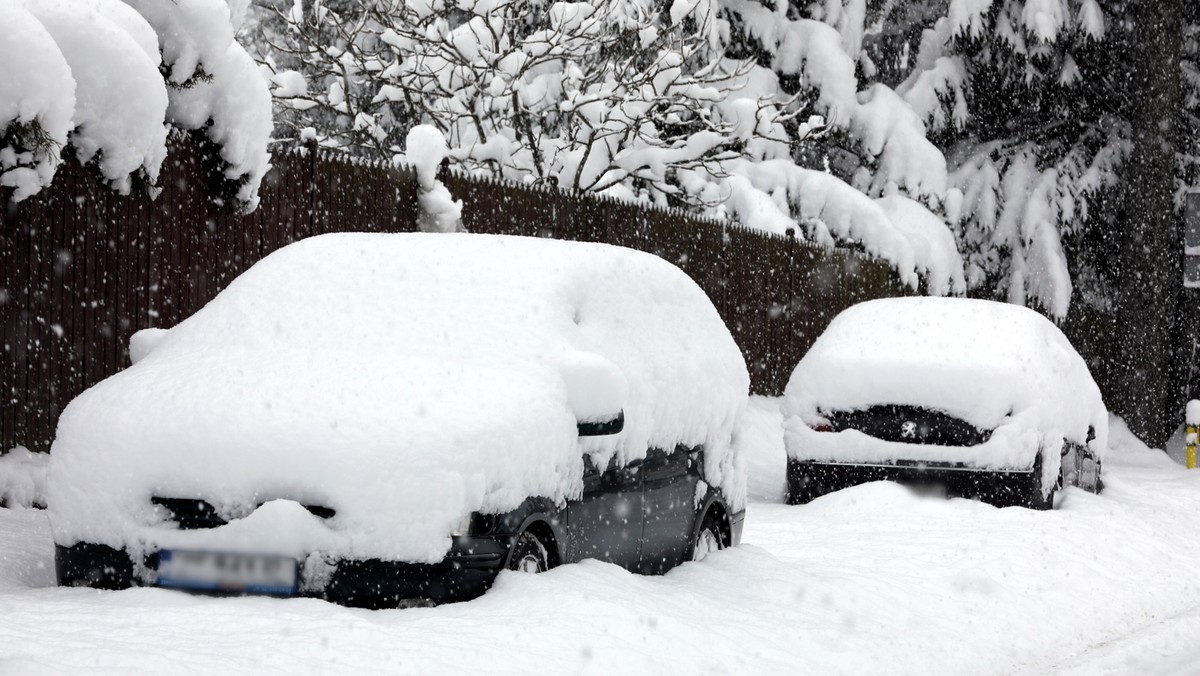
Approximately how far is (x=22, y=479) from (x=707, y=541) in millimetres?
3555

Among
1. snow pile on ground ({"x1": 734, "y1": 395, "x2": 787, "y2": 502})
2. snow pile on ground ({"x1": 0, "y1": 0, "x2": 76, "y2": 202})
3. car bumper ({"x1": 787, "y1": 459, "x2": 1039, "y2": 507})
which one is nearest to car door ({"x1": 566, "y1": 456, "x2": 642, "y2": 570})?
snow pile on ground ({"x1": 0, "y1": 0, "x2": 76, "y2": 202})

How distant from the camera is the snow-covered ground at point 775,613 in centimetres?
492

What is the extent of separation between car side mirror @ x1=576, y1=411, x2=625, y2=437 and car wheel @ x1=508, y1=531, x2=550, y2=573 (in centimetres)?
49

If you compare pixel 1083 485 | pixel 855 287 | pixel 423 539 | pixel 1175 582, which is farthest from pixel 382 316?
pixel 855 287

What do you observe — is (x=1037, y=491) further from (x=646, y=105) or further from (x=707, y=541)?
(x=646, y=105)

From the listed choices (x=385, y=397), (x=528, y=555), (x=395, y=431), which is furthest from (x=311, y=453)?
(x=528, y=555)

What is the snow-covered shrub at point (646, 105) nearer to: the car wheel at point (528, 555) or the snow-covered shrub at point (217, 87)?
the snow-covered shrub at point (217, 87)

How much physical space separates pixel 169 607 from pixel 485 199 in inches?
324

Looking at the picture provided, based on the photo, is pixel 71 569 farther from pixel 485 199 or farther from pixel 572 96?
pixel 572 96

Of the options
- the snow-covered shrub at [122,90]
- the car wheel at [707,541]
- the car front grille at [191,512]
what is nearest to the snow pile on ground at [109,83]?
the snow-covered shrub at [122,90]

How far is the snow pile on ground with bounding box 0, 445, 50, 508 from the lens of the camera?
8180 millimetres

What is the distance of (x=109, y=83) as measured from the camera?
313 inches

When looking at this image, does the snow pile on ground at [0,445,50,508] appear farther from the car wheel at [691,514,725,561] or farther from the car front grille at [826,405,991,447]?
the car front grille at [826,405,991,447]

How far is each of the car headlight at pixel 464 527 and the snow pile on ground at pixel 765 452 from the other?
5.77 metres
